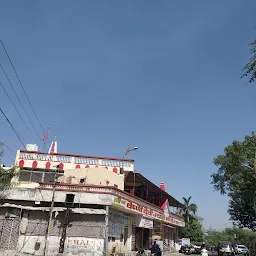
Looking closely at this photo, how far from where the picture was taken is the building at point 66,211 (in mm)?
21453

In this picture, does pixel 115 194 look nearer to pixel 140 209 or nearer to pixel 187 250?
pixel 140 209

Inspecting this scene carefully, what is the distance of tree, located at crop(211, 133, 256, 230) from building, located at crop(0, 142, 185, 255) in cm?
1758

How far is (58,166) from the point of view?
27484 millimetres

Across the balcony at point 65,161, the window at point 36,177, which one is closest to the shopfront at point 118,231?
the balcony at point 65,161

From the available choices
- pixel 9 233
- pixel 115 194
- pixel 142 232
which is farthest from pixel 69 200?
pixel 142 232

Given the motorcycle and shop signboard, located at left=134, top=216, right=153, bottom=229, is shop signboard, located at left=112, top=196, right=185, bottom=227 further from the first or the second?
the motorcycle

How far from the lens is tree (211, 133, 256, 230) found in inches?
1551

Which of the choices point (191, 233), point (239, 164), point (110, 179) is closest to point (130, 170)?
point (110, 179)

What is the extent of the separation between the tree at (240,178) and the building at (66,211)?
1758cm

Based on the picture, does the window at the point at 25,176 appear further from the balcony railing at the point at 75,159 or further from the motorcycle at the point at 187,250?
the motorcycle at the point at 187,250

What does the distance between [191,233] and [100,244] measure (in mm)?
41474

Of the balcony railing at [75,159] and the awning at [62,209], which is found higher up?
the balcony railing at [75,159]

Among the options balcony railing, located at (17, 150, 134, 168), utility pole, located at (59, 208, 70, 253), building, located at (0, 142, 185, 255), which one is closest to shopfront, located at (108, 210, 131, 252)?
building, located at (0, 142, 185, 255)

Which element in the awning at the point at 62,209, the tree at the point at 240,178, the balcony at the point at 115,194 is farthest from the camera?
the tree at the point at 240,178
